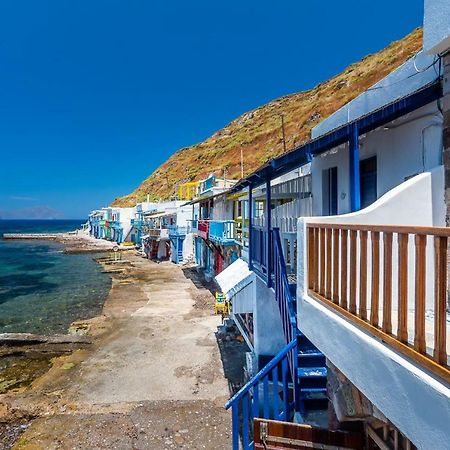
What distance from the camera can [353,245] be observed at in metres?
3.74

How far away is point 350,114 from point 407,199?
4.67 meters

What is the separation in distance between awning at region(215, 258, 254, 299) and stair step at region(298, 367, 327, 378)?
4.38 metres

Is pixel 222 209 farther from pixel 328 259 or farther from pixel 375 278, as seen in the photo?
pixel 375 278

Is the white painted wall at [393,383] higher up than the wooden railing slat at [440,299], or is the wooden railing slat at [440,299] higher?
the wooden railing slat at [440,299]

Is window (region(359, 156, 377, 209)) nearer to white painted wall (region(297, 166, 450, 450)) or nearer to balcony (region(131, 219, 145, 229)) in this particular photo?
white painted wall (region(297, 166, 450, 450))

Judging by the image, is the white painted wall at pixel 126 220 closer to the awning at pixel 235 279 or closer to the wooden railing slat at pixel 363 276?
the awning at pixel 235 279

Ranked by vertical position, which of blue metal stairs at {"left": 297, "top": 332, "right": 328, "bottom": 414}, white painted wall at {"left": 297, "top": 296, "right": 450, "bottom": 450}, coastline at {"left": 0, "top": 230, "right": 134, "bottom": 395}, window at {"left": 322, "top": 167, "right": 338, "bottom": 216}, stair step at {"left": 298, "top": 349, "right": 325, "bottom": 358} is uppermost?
window at {"left": 322, "top": 167, "right": 338, "bottom": 216}

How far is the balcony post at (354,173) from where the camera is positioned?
206 inches

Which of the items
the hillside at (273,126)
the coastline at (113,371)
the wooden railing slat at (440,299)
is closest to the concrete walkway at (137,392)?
the coastline at (113,371)

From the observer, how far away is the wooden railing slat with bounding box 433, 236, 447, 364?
2535 mm

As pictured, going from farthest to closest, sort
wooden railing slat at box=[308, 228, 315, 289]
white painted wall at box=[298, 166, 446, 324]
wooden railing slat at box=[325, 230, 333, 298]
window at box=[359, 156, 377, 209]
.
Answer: window at box=[359, 156, 377, 209]
wooden railing slat at box=[308, 228, 315, 289]
white painted wall at box=[298, 166, 446, 324]
wooden railing slat at box=[325, 230, 333, 298]

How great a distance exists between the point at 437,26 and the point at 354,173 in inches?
80.8

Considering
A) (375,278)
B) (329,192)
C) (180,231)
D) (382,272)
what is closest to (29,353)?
(329,192)

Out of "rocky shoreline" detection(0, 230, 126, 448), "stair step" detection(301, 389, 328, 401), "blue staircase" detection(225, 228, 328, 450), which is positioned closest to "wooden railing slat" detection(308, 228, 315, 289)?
"blue staircase" detection(225, 228, 328, 450)
